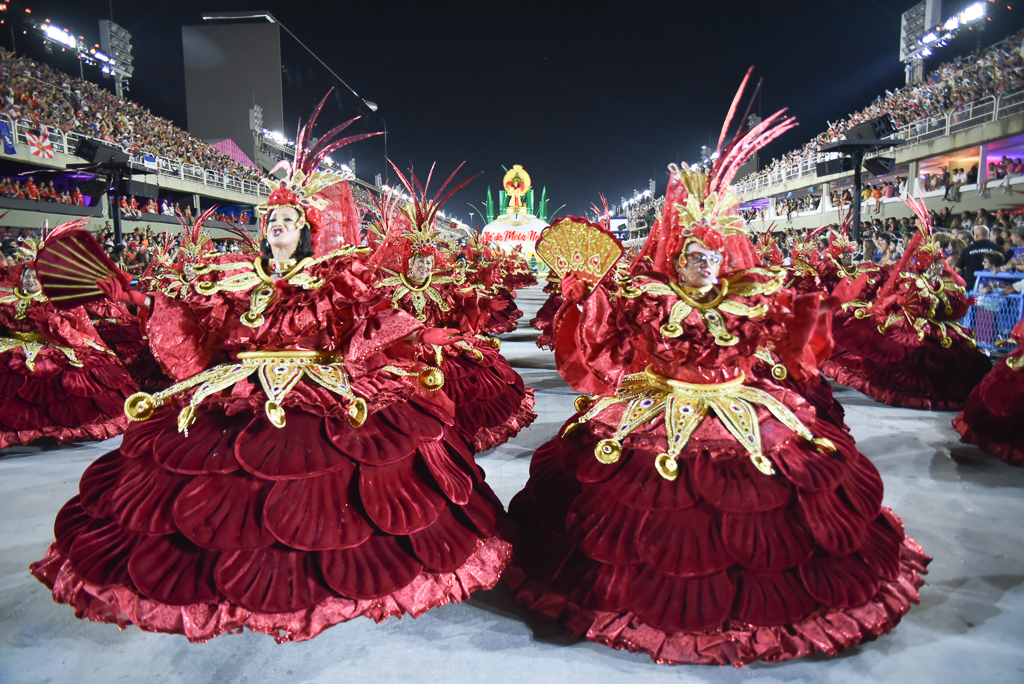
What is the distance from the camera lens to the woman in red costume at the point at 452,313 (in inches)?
164

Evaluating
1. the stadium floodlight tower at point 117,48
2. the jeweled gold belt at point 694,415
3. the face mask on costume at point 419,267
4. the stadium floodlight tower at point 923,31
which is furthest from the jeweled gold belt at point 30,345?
the stadium floodlight tower at point 117,48

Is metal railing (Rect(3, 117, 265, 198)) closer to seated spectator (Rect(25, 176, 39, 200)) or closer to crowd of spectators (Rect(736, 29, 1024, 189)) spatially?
seated spectator (Rect(25, 176, 39, 200))

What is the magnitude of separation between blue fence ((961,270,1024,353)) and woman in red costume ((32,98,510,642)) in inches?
298

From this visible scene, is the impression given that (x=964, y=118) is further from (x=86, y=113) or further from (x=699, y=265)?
(x=86, y=113)

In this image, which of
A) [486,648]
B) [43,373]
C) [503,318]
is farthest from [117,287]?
[503,318]

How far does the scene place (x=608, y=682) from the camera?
75.0 inches

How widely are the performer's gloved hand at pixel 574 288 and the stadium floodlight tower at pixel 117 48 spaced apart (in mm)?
28503

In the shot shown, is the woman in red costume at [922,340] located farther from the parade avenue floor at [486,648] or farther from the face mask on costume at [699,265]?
the face mask on costume at [699,265]

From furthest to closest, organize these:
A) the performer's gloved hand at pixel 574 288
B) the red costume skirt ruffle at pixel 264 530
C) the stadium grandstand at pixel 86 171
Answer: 1. the stadium grandstand at pixel 86 171
2. the performer's gloved hand at pixel 574 288
3. the red costume skirt ruffle at pixel 264 530

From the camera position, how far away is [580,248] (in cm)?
221

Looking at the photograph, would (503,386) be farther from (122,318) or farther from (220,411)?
(122,318)

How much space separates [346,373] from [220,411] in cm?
46

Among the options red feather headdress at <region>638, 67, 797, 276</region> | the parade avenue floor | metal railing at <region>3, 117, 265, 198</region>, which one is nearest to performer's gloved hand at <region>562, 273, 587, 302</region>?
red feather headdress at <region>638, 67, 797, 276</region>

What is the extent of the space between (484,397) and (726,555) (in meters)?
2.61
